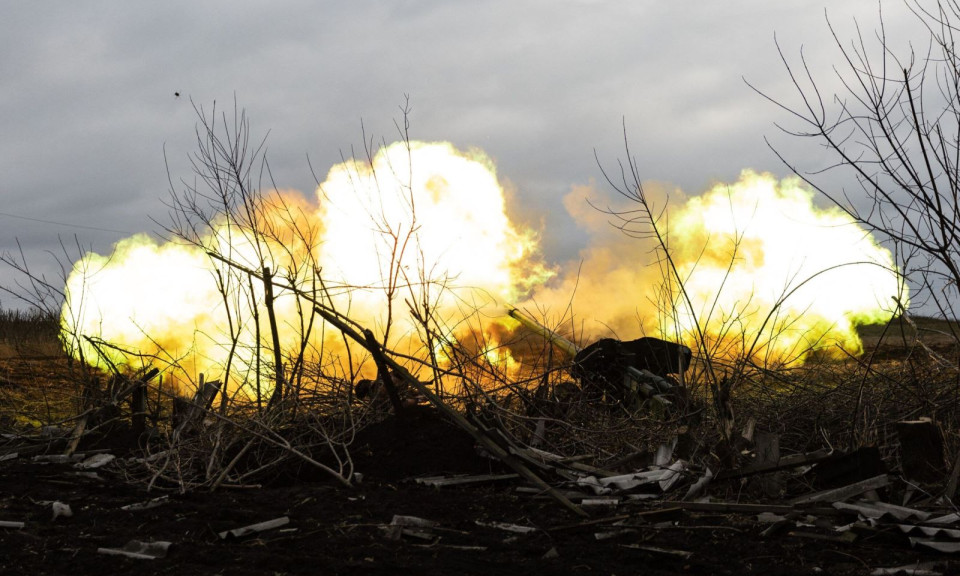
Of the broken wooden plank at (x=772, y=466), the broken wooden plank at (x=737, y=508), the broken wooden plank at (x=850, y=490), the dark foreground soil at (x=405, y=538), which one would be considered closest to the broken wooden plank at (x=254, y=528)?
the dark foreground soil at (x=405, y=538)

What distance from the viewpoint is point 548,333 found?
9.36m

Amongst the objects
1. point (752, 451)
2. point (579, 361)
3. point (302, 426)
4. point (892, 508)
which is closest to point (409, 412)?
point (302, 426)

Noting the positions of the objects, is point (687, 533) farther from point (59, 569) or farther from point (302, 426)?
point (302, 426)

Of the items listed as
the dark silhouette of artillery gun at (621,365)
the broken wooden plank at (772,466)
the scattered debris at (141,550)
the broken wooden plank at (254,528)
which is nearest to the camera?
the scattered debris at (141,550)

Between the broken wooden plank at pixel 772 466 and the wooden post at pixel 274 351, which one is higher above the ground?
the wooden post at pixel 274 351

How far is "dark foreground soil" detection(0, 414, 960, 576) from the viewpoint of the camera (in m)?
4.23

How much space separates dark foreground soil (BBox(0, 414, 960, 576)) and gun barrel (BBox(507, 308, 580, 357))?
2.90m

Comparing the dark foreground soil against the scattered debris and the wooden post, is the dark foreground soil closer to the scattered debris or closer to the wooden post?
the scattered debris

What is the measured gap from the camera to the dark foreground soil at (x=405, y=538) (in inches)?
166

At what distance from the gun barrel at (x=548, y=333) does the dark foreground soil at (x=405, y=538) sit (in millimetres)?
2905

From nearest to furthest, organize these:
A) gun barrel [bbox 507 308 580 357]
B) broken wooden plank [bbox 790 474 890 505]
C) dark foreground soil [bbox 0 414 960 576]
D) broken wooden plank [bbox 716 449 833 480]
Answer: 1. dark foreground soil [bbox 0 414 960 576]
2. broken wooden plank [bbox 790 474 890 505]
3. broken wooden plank [bbox 716 449 833 480]
4. gun barrel [bbox 507 308 580 357]

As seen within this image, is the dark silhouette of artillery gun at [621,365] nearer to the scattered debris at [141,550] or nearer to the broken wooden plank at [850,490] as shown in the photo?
the broken wooden plank at [850,490]

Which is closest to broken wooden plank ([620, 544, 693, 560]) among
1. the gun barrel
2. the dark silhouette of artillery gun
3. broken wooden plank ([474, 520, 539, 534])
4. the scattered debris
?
broken wooden plank ([474, 520, 539, 534])

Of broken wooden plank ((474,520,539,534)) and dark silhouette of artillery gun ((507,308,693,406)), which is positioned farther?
dark silhouette of artillery gun ((507,308,693,406))
